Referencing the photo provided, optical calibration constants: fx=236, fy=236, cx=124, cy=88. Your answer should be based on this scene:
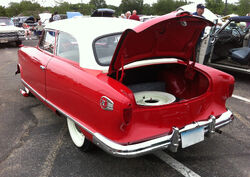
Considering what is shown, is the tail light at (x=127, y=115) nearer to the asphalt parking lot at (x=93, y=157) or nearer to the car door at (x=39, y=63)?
the asphalt parking lot at (x=93, y=157)

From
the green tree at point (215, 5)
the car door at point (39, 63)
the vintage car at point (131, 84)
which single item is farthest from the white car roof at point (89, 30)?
the green tree at point (215, 5)

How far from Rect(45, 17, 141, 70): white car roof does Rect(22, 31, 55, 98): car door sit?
1.02 ft

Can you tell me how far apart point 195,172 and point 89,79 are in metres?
1.48

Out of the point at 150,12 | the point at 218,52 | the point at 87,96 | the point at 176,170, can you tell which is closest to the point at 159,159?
the point at 176,170

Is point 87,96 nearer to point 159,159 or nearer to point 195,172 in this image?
point 159,159

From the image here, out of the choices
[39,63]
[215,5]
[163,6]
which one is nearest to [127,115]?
[39,63]

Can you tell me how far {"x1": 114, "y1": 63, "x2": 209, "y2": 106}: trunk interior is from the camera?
3143 mm

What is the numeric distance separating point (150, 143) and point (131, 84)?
4.24 feet

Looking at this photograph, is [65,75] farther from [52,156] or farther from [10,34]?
[10,34]

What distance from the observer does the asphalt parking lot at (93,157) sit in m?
2.52

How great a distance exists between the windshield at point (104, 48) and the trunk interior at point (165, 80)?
1.22 feet

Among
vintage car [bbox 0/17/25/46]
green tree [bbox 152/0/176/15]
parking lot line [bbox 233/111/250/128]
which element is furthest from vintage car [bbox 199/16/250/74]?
green tree [bbox 152/0/176/15]

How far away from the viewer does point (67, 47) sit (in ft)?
10.5

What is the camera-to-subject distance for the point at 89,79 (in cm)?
243
